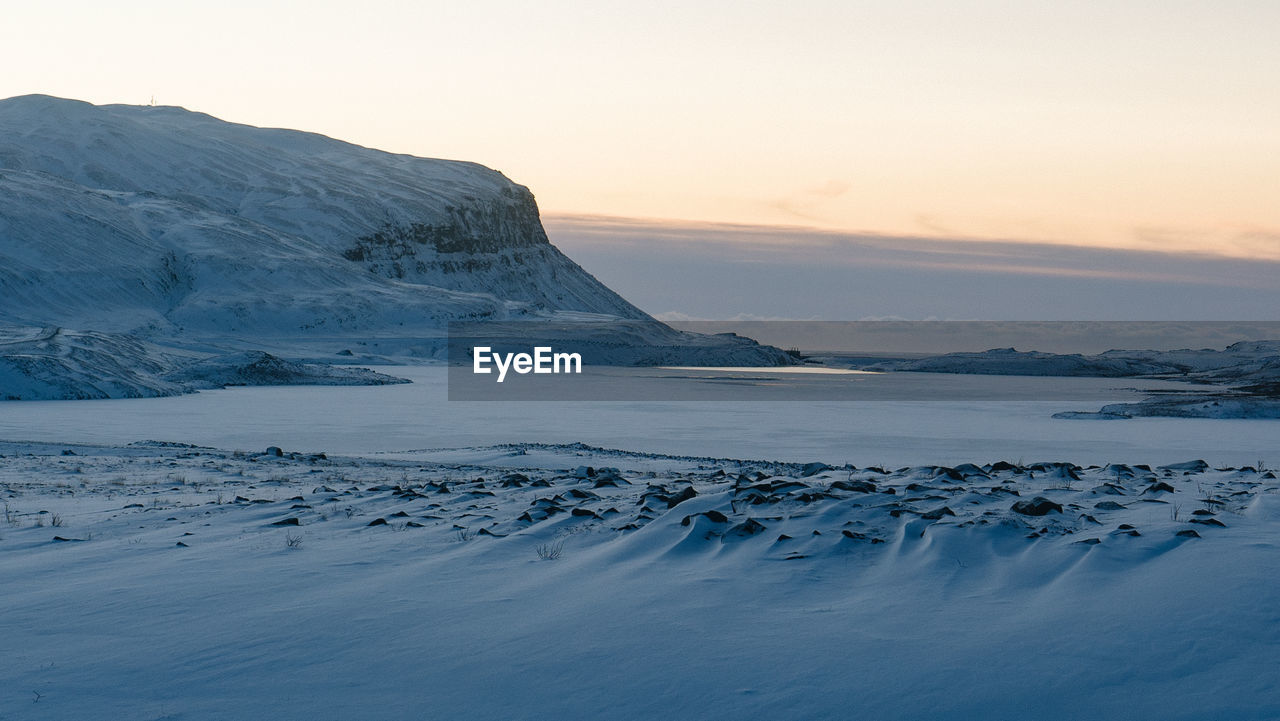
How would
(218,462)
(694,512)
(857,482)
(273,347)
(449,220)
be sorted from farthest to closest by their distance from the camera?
(449,220)
(273,347)
(218,462)
(857,482)
(694,512)

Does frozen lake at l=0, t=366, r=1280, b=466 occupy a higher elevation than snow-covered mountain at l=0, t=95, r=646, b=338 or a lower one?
lower

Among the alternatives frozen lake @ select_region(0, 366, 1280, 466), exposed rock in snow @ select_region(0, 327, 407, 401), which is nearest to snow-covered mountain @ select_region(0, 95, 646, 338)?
exposed rock in snow @ select_region(0, 327, 407, 401)

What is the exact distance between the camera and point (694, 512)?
743 cm

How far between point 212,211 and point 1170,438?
4909 inches

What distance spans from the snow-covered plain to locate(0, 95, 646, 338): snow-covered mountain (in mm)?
84866

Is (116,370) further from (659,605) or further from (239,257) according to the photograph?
(239,257)

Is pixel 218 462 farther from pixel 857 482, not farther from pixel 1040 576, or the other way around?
pixel 1040 576

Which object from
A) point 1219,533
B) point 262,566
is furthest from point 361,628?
point 1219,533

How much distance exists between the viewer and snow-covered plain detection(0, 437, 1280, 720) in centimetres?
381

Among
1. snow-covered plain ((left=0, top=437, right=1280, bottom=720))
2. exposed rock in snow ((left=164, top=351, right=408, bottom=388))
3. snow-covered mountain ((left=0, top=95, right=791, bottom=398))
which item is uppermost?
snow-covered mountain ((left=0, top=95, right=791, bottom=398))

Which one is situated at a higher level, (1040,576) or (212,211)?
(212,211)

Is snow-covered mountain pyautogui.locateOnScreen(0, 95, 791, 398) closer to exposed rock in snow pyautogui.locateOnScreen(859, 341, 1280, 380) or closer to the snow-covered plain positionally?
exposed rock in snow pyautogui.locateOnScreen(859, 341, 1280, 380)

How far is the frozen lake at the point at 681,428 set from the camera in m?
17.3

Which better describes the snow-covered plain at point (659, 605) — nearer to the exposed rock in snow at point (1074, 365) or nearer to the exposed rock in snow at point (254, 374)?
the exposed rock in snow at point (254, 374)
